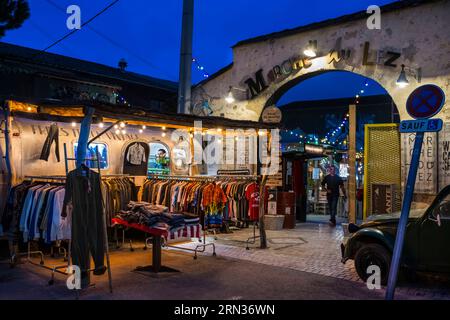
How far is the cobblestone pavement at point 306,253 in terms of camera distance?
23.3 ft

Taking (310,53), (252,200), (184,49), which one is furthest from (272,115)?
(184,49)

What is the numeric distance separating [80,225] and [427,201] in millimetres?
8514

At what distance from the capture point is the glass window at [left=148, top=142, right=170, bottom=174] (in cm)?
1303

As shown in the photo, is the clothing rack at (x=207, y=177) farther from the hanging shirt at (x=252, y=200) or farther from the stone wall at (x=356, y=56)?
the stone wall at (x=356, y=56)

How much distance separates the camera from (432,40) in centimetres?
1112

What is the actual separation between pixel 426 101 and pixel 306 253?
5022mm

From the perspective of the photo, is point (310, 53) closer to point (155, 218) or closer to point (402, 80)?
point (402, 80)

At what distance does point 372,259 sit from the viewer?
7.34 metres

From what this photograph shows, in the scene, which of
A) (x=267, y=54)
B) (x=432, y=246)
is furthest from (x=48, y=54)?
(x=432, y=246)

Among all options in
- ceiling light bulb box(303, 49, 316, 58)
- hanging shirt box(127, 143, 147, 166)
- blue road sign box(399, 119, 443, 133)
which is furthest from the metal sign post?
hanging shirt box(127, 143, 147, 166)

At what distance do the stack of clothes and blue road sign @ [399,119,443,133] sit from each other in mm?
4150

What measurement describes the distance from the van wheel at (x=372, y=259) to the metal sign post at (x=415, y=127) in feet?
4.55

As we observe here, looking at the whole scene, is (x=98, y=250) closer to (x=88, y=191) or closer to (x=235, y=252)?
(x=88, y=191)

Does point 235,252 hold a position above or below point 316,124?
below
